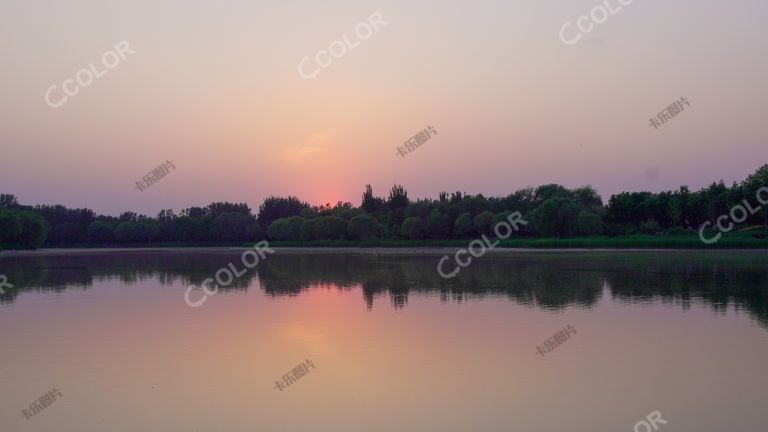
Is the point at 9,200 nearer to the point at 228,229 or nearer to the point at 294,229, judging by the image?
the point at 228,229

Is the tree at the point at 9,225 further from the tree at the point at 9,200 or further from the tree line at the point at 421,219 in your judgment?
the tree at the point at 9,200

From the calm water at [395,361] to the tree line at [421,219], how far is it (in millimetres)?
51887

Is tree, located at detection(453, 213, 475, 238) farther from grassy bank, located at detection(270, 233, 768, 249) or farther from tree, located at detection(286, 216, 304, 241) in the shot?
tree, located at detection(286, 216, 304, 241)

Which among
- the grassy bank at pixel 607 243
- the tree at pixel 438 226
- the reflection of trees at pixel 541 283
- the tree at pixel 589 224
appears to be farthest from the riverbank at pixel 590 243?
the reflection of trees at pixel 541 283

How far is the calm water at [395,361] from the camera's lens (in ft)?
31.0

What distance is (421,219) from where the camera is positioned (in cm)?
9500

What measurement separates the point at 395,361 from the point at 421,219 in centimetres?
8216

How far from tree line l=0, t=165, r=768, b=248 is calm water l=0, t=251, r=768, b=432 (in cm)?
5189

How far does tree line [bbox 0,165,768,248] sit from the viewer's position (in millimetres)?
75312

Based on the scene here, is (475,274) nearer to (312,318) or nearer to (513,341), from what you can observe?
(312,318)

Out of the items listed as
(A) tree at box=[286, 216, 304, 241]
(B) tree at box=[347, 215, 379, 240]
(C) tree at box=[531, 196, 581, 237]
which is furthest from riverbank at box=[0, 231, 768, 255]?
(B) tree at box=[347, 215, 379, 240]

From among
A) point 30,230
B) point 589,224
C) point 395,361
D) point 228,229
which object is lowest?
point 395,361

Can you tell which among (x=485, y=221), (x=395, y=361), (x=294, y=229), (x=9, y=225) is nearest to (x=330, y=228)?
(x=294, y=229)

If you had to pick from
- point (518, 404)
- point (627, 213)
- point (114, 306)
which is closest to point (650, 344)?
point (518, 404)
